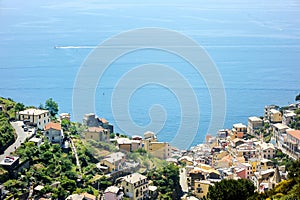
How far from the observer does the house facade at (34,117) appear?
798cm

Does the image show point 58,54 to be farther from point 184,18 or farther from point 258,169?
point 258,169

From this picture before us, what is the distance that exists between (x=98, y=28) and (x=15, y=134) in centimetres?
2040

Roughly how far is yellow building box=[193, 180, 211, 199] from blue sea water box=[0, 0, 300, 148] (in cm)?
93

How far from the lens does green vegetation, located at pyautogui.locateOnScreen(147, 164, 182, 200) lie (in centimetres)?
715

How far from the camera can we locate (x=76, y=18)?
3206 centimetres

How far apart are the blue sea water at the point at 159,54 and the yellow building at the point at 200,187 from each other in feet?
3.06

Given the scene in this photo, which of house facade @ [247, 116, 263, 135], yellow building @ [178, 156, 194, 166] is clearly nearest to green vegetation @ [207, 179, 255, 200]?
yellow building @ [178, 156, 194, 166]

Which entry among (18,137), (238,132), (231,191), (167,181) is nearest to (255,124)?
(238,132)

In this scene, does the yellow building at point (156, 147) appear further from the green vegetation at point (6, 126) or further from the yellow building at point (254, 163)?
the green vegetation at point (6, 126)

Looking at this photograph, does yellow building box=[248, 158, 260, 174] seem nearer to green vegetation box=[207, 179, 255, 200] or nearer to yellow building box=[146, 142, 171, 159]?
yellow building box=[146, 142, 171, 159]

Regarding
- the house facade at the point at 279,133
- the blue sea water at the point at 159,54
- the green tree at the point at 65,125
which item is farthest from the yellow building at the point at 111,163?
the house facade at the point at 279,133

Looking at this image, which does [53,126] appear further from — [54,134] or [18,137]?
[18,137]

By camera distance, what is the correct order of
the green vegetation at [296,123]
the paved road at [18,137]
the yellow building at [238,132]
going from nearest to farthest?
the paved road at [18,137] → the green vegetation at [296,123] → the yellow building at [238,132]

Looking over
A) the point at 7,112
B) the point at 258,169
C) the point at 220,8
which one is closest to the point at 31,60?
the point at 7,112
